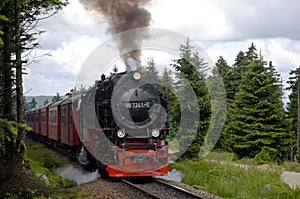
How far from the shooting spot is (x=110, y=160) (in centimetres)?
1277

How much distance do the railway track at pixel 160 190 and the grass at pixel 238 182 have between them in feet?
2.90

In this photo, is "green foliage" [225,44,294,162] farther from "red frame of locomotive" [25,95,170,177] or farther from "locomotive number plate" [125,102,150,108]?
"locomotive number plate" [125,102,150,108]

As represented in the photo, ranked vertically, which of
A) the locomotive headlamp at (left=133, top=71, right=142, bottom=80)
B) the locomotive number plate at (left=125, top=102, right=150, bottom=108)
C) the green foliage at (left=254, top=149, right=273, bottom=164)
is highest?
the locomotive headlamp at (left=133, top=71, right=142, bottom=80)

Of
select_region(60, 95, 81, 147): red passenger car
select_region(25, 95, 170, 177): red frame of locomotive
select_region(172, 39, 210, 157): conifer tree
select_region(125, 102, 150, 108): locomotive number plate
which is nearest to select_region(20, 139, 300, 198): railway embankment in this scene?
select_region(25, 95, 170, 177): red frame of locomotive

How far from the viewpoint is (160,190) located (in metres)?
11.4

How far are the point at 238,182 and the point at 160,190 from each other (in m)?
Answer: 2.23

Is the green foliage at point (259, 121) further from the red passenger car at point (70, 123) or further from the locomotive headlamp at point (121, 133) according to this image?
the locomotive headlamp at point (121, 133)

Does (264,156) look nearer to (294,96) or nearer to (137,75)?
(137,75)

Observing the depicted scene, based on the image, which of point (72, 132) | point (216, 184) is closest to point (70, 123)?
point (72, 132)

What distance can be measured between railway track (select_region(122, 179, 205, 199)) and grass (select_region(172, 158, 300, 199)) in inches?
Answer: 34.8

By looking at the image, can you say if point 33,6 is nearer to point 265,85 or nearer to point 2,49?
point 2,49

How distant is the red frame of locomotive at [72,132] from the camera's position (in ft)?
41.0

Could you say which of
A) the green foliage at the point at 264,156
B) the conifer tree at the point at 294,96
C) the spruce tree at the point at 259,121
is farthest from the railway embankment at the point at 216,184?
the conifer tree at the point at 294,96

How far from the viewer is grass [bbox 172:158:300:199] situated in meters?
9.79
